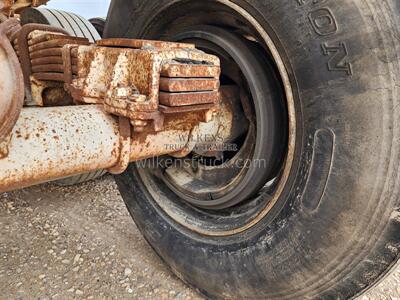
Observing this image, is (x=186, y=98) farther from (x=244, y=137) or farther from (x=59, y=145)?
(x=244, y=137)

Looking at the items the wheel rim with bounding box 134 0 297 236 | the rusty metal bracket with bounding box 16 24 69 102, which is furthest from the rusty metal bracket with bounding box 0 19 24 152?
the rusty metal bracket with bounding box 16 24 69 102

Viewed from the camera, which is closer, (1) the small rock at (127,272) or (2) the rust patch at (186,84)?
(2) the rust patch at (186,84)

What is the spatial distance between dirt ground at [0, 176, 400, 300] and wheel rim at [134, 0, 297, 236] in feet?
0.92

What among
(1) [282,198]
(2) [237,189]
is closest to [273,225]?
(1) [282,198]

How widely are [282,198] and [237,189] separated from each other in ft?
0.66

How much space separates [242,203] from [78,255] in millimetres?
798

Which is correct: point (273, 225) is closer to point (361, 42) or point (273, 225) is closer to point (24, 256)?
point (361, 42)

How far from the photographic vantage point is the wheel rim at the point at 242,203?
927 millimetres

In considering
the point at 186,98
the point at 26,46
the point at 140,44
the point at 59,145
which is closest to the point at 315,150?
the point at 186,98

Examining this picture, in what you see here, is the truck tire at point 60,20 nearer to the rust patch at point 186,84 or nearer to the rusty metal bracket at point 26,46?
the rusty metal bracket at point 26,46

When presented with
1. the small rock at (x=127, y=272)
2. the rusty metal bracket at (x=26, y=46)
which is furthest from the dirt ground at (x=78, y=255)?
the rusty metal bracket at (x=26, y=46)

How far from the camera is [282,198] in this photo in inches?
38.2

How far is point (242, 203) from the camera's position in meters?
1.22

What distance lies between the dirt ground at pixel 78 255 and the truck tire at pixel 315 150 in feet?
0.97
